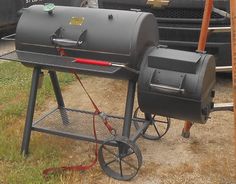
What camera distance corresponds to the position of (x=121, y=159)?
341cm

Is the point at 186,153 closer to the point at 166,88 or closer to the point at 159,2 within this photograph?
the point at 166,88

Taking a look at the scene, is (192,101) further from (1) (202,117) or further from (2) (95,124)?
(2) (95,124)

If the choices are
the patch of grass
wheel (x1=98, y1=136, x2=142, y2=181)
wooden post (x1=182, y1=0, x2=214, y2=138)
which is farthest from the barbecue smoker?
wooden post (x1=182, y1=0, x2=214, y2=138)

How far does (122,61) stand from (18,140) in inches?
56.5

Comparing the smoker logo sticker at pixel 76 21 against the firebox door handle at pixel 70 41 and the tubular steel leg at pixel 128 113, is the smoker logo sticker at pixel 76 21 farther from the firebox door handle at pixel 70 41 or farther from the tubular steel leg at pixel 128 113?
the tubular steel leg at pixel 128 113

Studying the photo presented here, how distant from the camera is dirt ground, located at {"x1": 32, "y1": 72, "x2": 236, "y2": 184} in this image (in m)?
3.44

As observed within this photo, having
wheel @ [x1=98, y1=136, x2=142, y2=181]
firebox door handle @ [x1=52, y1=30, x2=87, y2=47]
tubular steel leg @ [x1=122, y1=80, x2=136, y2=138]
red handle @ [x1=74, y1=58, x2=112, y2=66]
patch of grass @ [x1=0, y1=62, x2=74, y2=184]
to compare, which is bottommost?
patch of grass @ [x1=0, y1=62, x2=74, y2=184]

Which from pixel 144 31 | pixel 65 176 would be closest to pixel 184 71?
pixel 144 31

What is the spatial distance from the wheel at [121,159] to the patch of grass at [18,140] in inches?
16.5

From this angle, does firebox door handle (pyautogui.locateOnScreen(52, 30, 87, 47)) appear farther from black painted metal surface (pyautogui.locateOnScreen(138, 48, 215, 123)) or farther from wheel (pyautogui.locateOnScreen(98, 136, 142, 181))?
wheel (pyautogui.locateOnScreen(98, 136, 142, 181))

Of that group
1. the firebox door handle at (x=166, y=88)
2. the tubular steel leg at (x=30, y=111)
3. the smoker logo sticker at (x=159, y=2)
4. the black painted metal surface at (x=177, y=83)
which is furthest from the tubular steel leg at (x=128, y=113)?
the smoker logo sticker at (x=159, y=2)

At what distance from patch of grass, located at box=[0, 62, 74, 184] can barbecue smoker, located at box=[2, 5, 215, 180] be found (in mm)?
164

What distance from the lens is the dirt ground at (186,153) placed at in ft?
11.3

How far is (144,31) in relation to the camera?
329 centimetres
